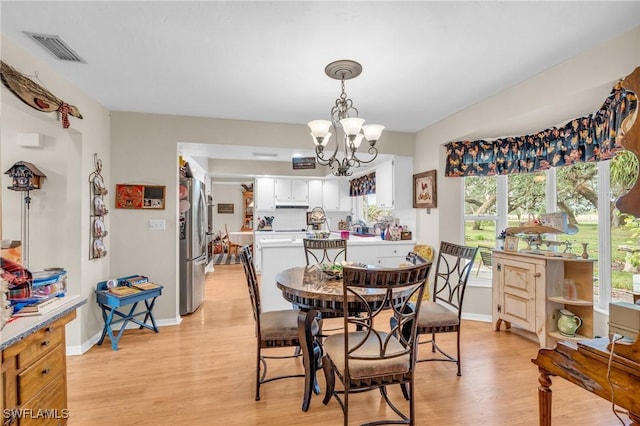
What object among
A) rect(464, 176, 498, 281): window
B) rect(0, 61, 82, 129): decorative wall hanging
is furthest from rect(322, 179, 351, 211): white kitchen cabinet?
rect(0, 61, 82, 129): decorative wall hanging

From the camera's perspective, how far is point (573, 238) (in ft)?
10.6

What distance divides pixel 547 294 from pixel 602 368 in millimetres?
2014

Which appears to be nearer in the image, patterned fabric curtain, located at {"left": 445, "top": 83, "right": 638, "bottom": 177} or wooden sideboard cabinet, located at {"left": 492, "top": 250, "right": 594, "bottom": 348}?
patterned fabric curtain, located at {"left": 445, "top": 83, "right": 638, "bottom": 177}

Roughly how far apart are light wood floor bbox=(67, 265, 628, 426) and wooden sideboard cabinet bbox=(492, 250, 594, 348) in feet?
0.89

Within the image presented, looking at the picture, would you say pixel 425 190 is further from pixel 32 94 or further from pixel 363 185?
pixel 32 94

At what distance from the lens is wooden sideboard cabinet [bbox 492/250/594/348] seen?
279cm

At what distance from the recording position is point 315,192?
7074 millimetres

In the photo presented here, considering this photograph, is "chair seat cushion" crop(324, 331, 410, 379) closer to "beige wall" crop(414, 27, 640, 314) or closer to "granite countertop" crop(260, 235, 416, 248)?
"granite countertop" crop(260, 235, 416, 248)

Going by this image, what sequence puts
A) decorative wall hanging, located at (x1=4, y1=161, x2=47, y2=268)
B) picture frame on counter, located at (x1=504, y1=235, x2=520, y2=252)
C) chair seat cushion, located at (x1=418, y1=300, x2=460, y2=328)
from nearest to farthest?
chair seat cushion, located at (x1=418, y1=300, x2=460, y2=328) → decorative wall hanging, located at (x1=4, y1=161, x2=47, y2=268) → picture frame on counter, located at (x1=504, y1=235, x2=520, y2=252)

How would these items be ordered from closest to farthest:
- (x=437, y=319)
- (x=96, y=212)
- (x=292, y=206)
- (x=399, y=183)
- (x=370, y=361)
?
(x=370, y=361)
(x=437, y=319)
(x=96, y=212)
(x=399, y=183)
(x=292, y=206)

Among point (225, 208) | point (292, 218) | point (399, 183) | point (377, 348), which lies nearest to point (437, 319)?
point (377, 348)

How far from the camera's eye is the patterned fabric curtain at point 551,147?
222 cm

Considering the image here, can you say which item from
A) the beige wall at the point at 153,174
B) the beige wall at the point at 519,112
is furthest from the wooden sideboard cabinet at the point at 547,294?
the beige wall at the point at 153,174

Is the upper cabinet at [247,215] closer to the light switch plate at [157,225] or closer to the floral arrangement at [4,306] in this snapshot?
the light switch plate at [157,225]
